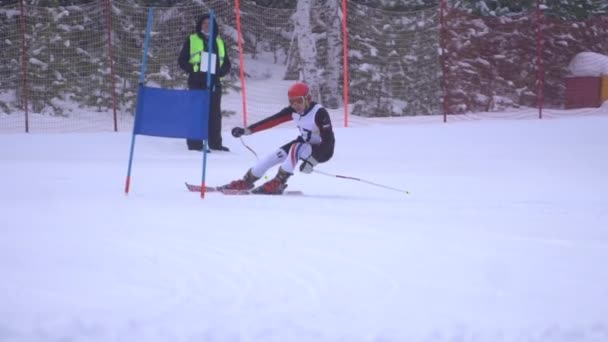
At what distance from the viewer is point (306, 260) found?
4.29 m

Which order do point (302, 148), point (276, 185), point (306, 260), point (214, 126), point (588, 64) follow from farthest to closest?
point (588, 64) < point (214, 126) < point (302, 148) < point (276, 185) < point (306, 260)

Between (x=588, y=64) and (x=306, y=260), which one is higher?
(x=588, y=64)

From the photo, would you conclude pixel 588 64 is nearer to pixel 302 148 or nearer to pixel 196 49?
pixel 196 49

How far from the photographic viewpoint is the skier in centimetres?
706

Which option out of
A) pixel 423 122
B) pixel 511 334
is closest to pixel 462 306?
pixel 511 334

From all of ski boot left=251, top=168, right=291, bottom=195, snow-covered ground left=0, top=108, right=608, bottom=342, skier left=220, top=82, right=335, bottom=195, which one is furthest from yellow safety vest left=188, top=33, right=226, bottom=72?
ski boot left=251, top=168, right=291, bottom=195

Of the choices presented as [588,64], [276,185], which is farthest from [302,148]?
[588,64]

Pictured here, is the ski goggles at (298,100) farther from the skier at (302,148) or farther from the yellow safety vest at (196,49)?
the yellow safety vest at (196,49)

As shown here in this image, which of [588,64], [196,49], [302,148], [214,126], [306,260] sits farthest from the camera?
[588,64]

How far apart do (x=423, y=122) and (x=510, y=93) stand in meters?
4.61

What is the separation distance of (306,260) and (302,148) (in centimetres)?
295

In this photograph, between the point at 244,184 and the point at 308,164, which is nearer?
the point at 308,164

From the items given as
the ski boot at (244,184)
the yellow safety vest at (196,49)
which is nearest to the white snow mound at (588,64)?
the yellow safety vest at (196,49)

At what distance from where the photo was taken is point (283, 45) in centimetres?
1889
